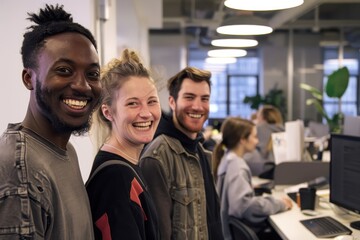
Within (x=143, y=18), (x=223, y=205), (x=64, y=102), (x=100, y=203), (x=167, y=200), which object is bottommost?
(x=223, y=205)

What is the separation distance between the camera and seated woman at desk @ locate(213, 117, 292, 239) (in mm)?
2693

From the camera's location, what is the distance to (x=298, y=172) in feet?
11.8

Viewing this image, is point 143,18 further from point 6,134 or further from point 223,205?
point 6,134

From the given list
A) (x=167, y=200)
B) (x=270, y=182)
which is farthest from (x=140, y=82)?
(x=270, y=182)

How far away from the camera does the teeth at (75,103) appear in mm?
1004

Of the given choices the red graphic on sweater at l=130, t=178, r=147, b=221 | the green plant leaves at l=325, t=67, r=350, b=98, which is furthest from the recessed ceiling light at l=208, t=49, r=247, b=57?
the red graphic on sweater at l=130, t=178, r=147, b=221

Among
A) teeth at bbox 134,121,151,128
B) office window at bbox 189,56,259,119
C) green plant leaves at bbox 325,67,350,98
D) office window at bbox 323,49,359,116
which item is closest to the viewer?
teeth at bbox 134,121,151,128

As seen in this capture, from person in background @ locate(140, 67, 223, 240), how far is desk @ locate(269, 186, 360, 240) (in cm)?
50

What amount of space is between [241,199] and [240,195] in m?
0.03

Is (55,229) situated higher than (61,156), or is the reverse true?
(61,156)

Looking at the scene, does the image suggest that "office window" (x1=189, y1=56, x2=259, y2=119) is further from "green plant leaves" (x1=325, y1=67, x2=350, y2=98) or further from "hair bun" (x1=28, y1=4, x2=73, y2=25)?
"hair bun" (x1=28, y1=4, x2=73, y2=25)

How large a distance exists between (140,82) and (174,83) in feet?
1.82

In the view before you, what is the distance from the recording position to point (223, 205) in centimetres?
286

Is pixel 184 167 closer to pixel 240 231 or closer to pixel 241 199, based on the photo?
pixel 240 231
